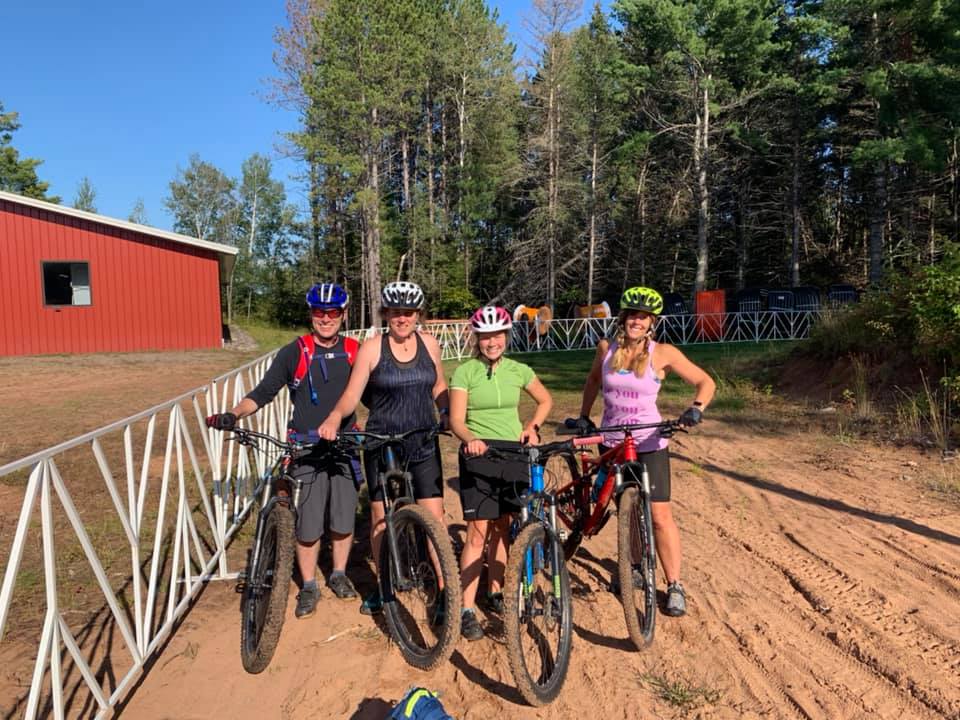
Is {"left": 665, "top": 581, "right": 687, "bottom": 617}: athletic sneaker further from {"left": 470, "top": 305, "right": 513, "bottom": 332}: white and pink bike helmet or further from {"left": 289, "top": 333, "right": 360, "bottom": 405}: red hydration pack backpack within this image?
{"left": 289, "top": 333, "right": 360, "bottom": 405}: red hydration pack backpack

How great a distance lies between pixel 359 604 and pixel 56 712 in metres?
1.66

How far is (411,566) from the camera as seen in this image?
3234 mm

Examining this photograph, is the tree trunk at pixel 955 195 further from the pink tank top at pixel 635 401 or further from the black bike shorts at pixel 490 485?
the black bike shorts at pixel 490 485

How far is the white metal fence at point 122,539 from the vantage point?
2.37 metres

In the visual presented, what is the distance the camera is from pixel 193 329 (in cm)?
1941

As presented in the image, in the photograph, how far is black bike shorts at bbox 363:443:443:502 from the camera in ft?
11.6

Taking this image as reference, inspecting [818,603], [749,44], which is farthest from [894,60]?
[818,603]

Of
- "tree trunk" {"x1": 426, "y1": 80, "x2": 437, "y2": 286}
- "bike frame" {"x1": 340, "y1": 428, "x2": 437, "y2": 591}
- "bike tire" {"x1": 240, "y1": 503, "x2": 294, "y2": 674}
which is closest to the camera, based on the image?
"bike tire" {"x1": 240, "y1": 503, "x2": 294, "y2": 674}

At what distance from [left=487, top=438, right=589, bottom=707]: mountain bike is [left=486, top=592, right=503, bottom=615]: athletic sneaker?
1.40 ft

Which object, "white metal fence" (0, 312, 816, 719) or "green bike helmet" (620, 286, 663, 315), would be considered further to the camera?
"green bike helmet" (620, 286, 663, 315)

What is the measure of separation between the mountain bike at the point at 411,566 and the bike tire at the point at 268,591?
0.45m

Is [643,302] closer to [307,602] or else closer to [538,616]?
[538,616]

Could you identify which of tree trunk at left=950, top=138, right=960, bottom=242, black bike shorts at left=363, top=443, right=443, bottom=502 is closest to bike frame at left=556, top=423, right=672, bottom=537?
black bike shorts at left=363, top=443, right=443, bottom=502

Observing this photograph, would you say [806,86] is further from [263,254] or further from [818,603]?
[263,254]
